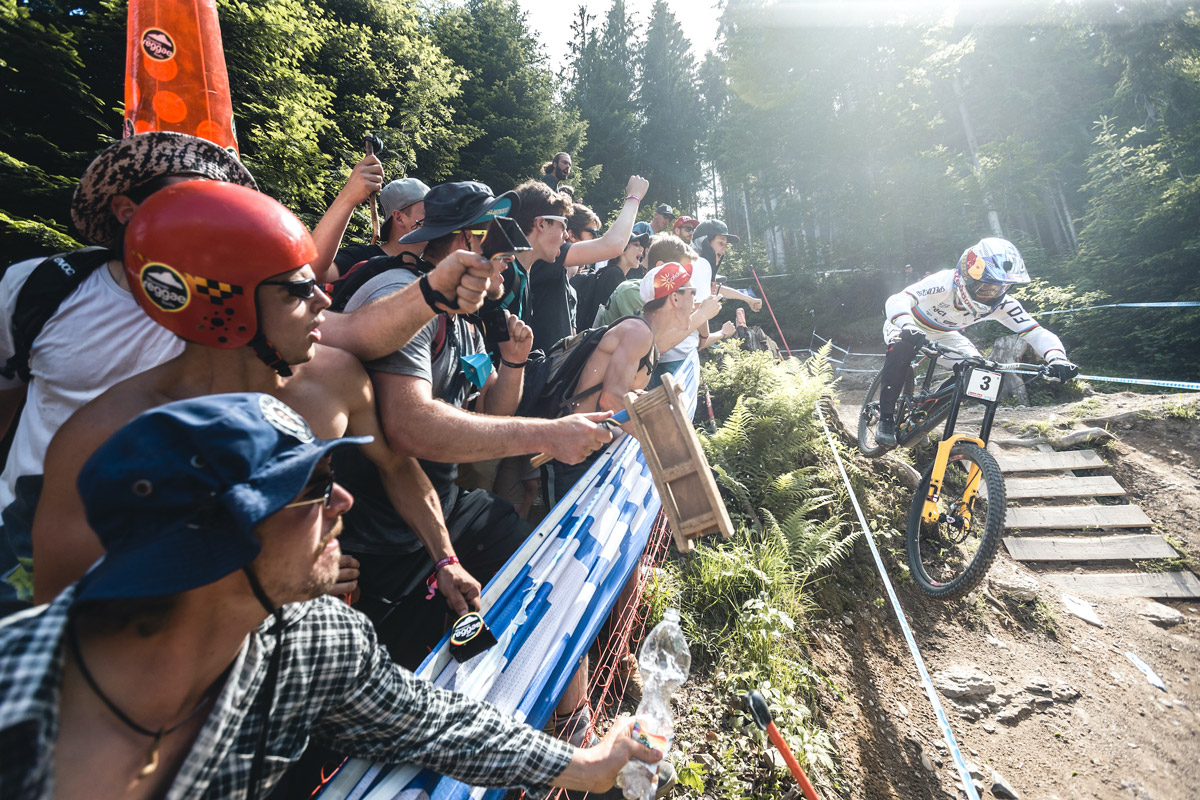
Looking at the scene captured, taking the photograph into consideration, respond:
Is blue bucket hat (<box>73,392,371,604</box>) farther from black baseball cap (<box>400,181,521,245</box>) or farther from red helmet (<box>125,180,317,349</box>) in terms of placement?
black baseball cap (<box>400,181,521,245</box>)

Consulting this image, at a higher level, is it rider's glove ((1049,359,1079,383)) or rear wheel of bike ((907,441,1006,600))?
rider's glove ((1049,359,1079,383))

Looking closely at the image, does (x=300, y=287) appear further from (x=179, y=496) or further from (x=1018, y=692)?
(x=1018, y=692)

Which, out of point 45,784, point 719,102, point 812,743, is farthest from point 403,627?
point 719,102

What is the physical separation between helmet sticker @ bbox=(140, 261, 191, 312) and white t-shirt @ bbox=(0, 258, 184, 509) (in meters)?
0.38

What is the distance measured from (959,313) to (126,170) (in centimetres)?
670

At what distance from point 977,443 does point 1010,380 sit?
25.1 ft

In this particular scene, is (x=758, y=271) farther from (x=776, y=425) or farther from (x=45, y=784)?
(x=45, y=784)

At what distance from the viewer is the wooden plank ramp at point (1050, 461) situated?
624cm

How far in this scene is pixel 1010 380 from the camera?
395 inches

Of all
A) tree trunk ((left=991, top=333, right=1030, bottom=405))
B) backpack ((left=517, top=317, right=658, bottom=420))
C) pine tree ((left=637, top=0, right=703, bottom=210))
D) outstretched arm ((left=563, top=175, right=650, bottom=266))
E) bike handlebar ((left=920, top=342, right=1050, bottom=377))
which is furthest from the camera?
pine tree ((left=637, top=0, right=703, bottom=210))

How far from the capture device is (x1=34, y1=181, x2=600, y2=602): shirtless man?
1.29 metres

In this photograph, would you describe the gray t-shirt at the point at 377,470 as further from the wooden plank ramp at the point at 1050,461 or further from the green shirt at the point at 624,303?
the wooden plank ramp at the point at 1050,461

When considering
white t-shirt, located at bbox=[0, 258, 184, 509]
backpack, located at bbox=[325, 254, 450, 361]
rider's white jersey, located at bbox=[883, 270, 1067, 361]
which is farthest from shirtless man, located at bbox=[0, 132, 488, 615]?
rider's white jersey, located at bbox=[883, 270, 1067, 361]

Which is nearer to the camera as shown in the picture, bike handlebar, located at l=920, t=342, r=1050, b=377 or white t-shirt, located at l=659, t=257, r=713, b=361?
bike handlebar, located at l=920, t=342, r=1050, b=377
